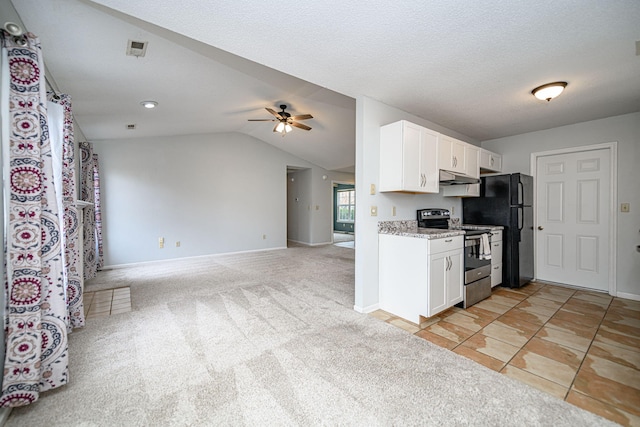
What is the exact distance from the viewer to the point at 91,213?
432 cm

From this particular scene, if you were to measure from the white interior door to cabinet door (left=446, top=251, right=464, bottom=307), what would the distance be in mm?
2237

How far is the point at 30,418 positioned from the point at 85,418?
1.00 ft

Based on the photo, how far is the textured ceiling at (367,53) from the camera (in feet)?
5.48

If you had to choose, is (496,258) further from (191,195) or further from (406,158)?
(191,195)

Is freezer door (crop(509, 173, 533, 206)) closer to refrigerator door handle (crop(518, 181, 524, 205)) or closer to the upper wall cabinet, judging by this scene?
refrigerator door handle (crop(518, 181, 524, 205))

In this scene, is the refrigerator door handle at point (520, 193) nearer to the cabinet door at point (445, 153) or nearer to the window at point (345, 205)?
the cabinet door at point (445, 153)

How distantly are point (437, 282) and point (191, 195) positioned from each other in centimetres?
525

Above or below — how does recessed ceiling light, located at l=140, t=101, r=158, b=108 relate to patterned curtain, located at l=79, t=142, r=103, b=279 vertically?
above

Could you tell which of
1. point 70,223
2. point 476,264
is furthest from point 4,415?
point 476,264

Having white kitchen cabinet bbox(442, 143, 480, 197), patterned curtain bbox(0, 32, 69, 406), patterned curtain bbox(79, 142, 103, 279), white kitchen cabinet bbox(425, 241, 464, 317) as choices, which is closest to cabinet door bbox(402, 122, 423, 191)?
white kitchen cabinet bbox(425, 241, 464, 317)

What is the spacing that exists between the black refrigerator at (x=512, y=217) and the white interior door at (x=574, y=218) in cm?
25

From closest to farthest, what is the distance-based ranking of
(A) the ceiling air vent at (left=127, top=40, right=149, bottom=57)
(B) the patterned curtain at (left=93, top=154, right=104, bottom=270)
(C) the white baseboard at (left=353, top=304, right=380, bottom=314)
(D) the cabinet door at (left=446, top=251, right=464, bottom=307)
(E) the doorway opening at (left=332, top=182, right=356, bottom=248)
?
(A) the ceiling air vent at (left=127, top=40, right=149, bottom=57)
(D) the cabinet door at (left=446, top=251, right=464, bottom=307)
(C) the white baseboard at (left=353, top=304, right=380, bottom=314)
(B) the patterned curtain at (left=93, top=154, right=104, bottom=270)
(E) the doorway opening at (left=332, top=182, right=356, bottom=248)

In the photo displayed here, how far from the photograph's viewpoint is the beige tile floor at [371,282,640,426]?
5.66ft

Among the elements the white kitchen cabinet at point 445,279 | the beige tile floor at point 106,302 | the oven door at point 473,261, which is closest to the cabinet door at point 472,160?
the oven door at point 473,261
